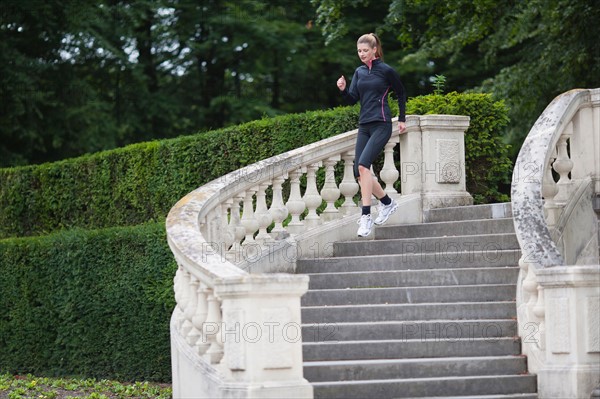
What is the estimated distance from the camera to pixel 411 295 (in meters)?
10.1

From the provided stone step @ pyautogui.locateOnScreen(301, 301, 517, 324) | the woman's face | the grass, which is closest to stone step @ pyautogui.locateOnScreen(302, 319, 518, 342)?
stone step @ pyautogui.locateOnScreen(301, 301, 517, 324)

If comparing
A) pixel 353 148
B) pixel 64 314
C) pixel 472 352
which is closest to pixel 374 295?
pixel 472 352

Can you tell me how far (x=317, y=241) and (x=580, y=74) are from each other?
34.6 feet

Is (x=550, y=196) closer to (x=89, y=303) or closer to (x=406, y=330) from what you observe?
(x=406, y=330)

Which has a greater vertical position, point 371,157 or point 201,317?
point 371,157

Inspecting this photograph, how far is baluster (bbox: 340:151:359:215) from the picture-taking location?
11.6m

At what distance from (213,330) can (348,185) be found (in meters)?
3.60

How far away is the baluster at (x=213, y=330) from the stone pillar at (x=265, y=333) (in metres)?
0.43

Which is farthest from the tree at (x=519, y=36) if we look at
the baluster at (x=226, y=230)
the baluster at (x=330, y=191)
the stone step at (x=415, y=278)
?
the stone step at (x=415, y=278)

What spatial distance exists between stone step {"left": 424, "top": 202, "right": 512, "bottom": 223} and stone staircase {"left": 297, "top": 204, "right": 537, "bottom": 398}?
12mm

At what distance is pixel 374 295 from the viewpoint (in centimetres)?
1017

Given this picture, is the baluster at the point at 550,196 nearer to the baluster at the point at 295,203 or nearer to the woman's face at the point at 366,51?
the woman's face at the point at 366,51

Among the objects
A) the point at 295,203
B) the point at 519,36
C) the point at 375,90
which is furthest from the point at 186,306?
the point at 519,36

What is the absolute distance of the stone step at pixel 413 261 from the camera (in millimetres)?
10516
